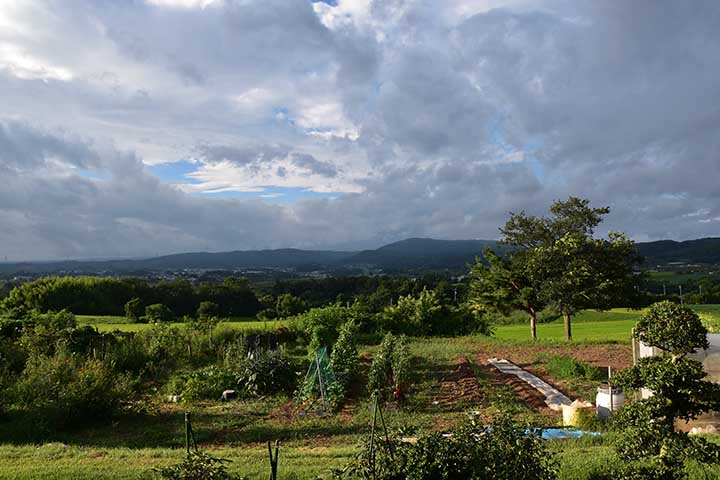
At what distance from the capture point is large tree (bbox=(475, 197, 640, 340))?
16.1m

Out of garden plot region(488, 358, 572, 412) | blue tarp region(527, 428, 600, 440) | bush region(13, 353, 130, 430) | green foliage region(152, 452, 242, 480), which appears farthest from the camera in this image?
garden plot region(488, 358, 572, 412)

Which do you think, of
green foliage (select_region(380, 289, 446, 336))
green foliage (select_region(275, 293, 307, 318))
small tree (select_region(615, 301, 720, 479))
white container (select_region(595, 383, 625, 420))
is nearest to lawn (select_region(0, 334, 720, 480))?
white container (select_region(595, 383, 625, 420))

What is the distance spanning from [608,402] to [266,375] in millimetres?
6327

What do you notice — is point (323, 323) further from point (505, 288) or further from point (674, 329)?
point (674, 329)

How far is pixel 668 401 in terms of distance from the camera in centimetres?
373

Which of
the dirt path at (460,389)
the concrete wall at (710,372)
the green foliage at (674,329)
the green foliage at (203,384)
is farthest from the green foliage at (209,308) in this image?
the green foliage at (674,329)

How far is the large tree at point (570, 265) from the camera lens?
1611cm

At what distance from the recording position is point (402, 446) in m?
3.85

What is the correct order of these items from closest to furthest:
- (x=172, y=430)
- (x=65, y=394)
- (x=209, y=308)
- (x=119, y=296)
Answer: (x=172, y=430), (x=65, y=394), (x=209, y=308), (x=119, y=296)

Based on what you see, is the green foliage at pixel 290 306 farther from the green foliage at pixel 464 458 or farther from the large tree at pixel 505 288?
the green foliage at pixel 464 458

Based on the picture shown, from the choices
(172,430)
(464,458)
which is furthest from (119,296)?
(464,458)

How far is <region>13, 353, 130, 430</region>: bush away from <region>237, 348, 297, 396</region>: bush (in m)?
2.33

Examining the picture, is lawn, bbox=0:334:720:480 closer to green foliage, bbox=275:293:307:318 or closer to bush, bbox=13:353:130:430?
bush, bbox=13:353:130:430

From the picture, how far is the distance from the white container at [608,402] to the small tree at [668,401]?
3.63 meters
